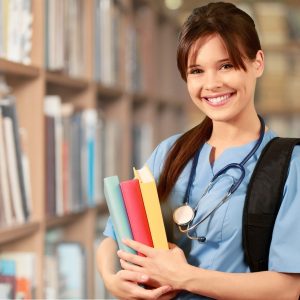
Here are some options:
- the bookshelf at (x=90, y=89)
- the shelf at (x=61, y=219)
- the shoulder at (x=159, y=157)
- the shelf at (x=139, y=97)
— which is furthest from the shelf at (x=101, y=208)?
the shoulder at (x=159, y=157)

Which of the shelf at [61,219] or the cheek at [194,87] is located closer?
the cheek at [194,87]

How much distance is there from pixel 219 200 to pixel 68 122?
119 centimetres

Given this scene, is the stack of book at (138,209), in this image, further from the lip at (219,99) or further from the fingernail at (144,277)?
the lip at (219,99)

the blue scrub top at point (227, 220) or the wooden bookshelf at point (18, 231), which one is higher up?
the blue scrub top at point (227, 220)

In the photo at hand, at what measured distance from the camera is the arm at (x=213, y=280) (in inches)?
46.8

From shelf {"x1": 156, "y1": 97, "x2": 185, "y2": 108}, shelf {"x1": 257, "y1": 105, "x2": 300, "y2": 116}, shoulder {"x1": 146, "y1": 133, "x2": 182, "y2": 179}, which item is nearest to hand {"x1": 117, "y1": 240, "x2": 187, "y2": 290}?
shoulder {"x1": 146, "y1": 133, "x2": 182, "y2": 179}

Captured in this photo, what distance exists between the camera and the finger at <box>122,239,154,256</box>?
1.22 m

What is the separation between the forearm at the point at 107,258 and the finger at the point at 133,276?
8 cm

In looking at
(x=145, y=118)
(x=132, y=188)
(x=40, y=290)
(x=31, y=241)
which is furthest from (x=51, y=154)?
(x=145, y=118)

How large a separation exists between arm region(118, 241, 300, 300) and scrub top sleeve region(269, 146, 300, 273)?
0.02m

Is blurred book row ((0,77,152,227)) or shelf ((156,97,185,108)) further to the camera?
shelf ((156,97,185,108))

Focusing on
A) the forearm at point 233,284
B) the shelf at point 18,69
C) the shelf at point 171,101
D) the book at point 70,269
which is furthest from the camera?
the shelf at point 171,101

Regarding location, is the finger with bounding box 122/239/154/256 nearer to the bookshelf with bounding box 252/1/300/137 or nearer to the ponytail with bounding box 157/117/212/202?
the ponytail with bounding box 157/117/212/202

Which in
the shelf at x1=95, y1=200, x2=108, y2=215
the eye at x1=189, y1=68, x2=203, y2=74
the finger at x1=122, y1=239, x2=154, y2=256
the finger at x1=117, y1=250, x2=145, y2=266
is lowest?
the shelf at x1=95, y1=200, x2=108, y2=215
